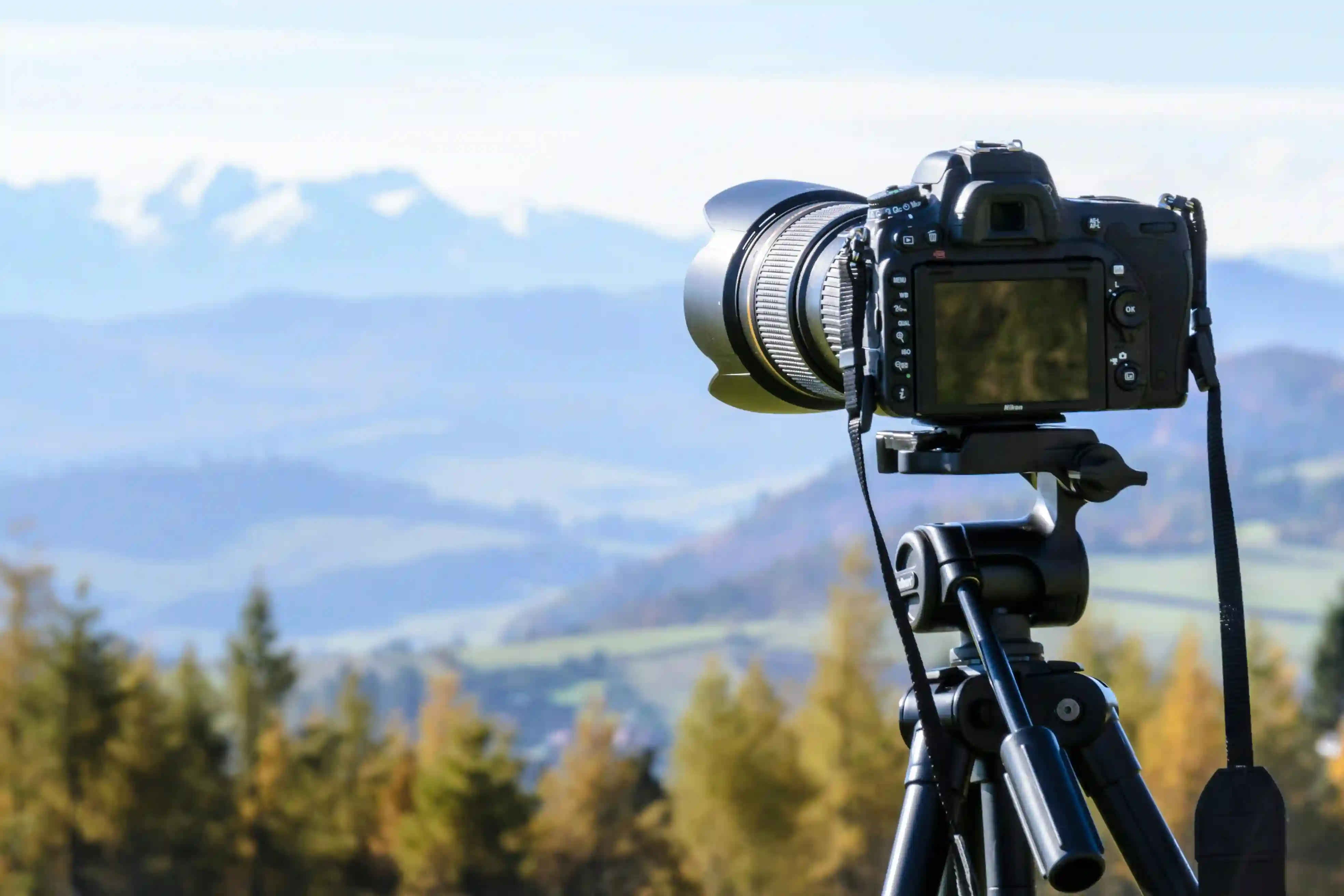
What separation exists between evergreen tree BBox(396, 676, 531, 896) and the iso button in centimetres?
1461

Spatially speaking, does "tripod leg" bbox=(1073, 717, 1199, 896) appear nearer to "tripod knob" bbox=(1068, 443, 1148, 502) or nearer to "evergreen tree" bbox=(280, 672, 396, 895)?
"tripod knob" bbox=(1068, 443, 1148, 502)

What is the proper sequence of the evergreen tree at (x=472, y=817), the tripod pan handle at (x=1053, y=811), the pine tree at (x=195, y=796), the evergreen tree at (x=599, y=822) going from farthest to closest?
the pine tree at (x=195, y=796)
the evergreen tree at (x=599, y=822)
the evergreen tree at (x=472, y=817)
the tripod pan handle at (x=1053, y=811)

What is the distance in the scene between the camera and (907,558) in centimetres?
203

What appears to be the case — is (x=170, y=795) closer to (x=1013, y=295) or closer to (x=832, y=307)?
(x=832, y=307)

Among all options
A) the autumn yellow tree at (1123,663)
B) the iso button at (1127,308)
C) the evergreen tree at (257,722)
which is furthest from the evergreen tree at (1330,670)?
the iso button at (1127,308)

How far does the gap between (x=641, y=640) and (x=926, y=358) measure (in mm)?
56427

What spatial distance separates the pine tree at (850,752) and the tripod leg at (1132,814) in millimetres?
15674

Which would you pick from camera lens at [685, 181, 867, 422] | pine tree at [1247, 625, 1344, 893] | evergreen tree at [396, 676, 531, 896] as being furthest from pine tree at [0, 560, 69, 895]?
camera lens at [685, 181, 867, 422]

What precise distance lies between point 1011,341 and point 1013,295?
0.05 m

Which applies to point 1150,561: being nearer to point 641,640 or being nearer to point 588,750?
point 641,640

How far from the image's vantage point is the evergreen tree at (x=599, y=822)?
58.4ft

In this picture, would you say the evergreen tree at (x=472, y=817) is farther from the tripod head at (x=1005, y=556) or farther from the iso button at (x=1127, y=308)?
the iso button at (x=1127, y=308)

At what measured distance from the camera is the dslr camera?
185 cm

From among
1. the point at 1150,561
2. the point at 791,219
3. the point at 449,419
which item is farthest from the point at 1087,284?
the point at 449,419
